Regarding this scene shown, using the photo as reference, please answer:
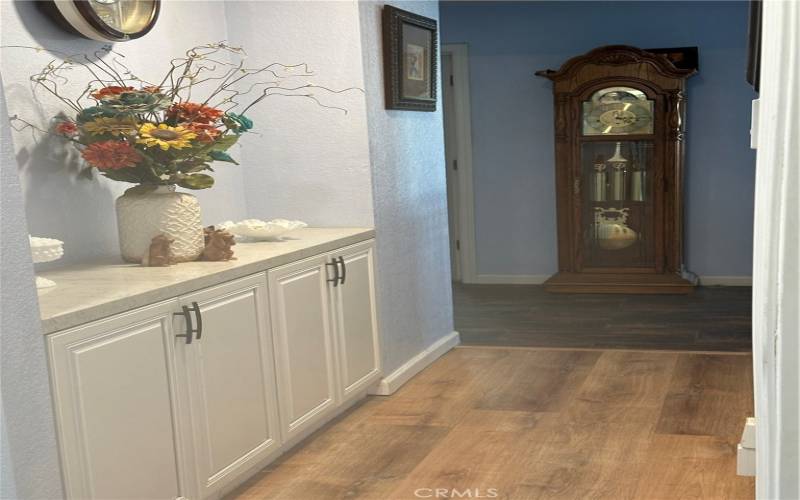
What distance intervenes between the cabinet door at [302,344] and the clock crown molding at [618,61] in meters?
3.41

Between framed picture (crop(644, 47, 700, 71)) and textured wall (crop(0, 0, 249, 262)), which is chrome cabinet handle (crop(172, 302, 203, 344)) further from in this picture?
framed picture (crop(644, 47, 700, 71))

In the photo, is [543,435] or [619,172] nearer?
[543,435]

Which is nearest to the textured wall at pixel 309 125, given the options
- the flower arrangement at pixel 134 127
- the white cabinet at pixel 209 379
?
the white cabinet at pixel 209 379

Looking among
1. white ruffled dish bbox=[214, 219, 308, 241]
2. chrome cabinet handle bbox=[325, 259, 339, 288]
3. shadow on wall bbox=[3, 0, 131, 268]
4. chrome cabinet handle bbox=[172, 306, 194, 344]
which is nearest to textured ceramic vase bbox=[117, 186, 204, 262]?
shadow on wall bbox=[3, 0, 131, 268]

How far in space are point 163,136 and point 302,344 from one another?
96 centimetres

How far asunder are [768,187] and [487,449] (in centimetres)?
245

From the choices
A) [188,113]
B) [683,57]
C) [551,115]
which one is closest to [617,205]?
[551,115]

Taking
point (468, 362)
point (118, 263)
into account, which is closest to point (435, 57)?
point (468, 362)

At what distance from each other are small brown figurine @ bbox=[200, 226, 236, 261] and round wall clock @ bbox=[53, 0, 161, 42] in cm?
74

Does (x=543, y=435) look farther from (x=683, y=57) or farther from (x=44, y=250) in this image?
(x=683, y=57)

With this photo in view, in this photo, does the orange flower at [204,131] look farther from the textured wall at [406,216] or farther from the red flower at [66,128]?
the textured wall at [406,216]

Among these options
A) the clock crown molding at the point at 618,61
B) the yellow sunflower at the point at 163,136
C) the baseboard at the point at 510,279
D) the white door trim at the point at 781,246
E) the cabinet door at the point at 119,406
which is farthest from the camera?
the baseboard at the point at 510,279

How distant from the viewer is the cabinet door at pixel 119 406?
7.07ft

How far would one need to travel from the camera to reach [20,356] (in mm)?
2002
